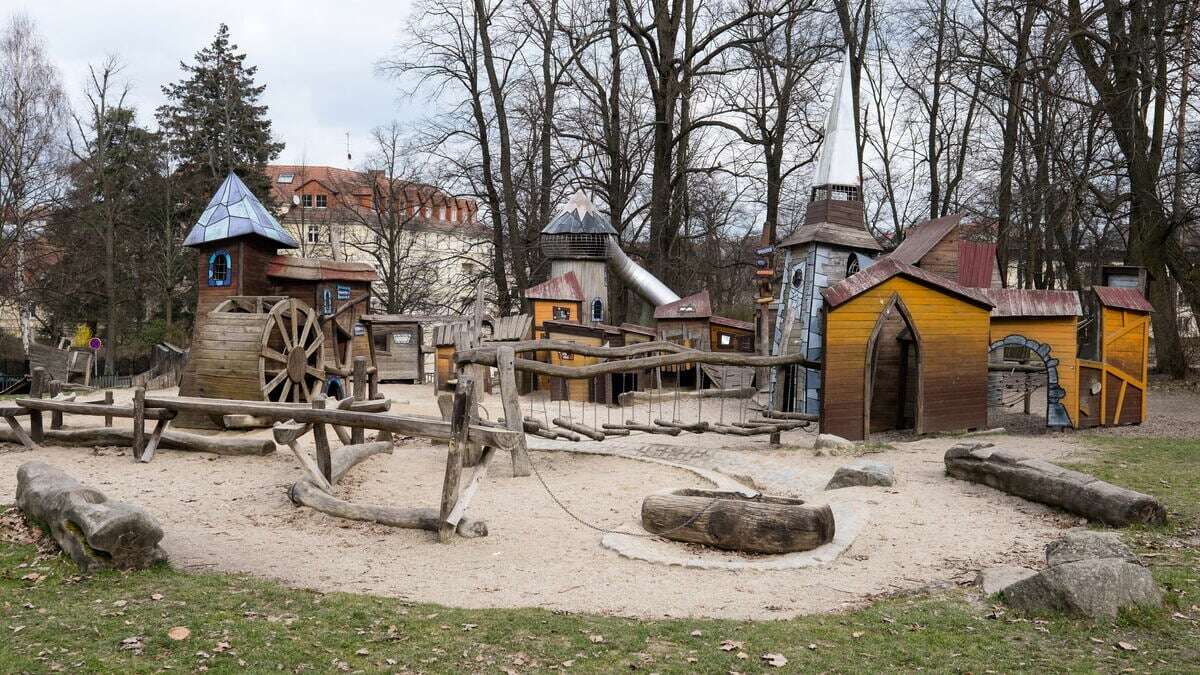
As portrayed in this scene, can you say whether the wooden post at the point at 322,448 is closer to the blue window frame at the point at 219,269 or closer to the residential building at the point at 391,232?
the blue window frame at the point at 219,269

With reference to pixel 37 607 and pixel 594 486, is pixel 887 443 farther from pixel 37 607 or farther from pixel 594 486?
pixel 37 607

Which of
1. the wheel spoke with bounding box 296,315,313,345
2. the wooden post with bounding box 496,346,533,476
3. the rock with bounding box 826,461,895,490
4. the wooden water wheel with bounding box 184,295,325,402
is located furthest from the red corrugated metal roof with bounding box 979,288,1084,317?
the wheel spoke with bounding box 296,315,313,345

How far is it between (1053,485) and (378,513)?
714 cm

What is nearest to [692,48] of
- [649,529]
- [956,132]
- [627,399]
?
[956,132]

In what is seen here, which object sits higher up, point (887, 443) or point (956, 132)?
point (956, 132)

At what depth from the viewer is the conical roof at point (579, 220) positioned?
1128 inches

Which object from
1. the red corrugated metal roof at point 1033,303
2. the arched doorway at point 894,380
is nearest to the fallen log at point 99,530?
the arched doorway at point 894,380

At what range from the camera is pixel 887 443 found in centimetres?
1472

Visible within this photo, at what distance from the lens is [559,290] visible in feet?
89.7

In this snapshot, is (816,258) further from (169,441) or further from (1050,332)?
(169,441)

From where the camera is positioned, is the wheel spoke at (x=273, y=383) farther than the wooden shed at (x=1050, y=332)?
No

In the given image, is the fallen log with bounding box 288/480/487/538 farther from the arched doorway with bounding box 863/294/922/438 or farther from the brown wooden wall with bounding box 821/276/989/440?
the arched doorway with bounding box 863/294/922/438

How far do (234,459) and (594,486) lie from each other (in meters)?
5.24

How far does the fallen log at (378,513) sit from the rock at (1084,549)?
506cm
